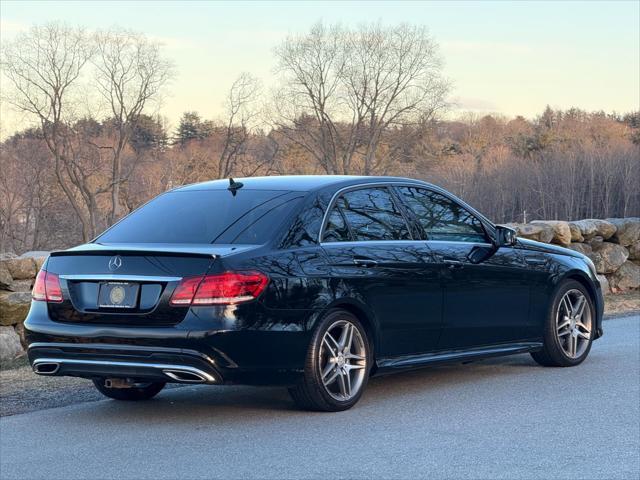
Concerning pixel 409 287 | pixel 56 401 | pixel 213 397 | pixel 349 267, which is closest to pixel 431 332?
pixel 409 287

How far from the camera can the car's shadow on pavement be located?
23.7ft

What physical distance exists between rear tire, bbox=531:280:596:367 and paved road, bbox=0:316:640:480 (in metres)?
0.46

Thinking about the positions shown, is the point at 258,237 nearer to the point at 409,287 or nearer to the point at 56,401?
the point at 409,287

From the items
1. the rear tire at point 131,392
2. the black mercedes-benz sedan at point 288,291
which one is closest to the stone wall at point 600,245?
the rear tire at point 131,392

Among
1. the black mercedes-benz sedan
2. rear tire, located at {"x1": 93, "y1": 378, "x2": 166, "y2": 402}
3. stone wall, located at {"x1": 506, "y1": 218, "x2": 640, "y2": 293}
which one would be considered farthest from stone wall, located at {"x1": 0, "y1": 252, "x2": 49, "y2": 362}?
stone wall, located at {"x1": 506, "y1": 218, "x2": 640, "y2": 293}

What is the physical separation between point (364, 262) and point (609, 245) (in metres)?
11.1

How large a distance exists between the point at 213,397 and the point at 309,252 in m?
1.53

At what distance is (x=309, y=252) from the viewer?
280 inches

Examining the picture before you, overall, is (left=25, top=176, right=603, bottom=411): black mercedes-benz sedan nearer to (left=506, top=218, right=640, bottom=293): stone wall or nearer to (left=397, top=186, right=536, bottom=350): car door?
(left=397, top=186, right=536, bottom=350): car door

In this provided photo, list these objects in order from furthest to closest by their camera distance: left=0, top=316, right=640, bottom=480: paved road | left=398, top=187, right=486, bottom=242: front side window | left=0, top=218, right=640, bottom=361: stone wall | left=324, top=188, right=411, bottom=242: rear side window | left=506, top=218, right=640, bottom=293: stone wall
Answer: left=506, top=218, right=640, bottom=293: stone wall, left=0, top=218, right=640, bottom=361: stone wall, left=398, top=187, right=486, bottom=242: front side window, left=324, top=188, right=411, bottom=242: rear side window, left=0, top=316, right=640, bottom=480: paved road

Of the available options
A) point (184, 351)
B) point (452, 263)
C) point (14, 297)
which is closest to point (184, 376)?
point (184, 351)

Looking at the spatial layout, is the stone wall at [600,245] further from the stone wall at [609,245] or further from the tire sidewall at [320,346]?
the tire sidewall at [320,346]

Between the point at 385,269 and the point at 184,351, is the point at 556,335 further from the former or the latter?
the point at 184,351

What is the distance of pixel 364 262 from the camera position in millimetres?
7441
